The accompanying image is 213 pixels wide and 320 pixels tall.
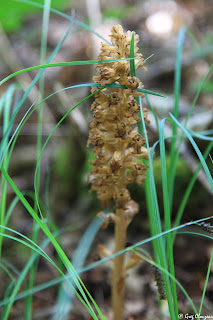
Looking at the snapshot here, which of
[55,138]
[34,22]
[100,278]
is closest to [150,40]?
[55,138]

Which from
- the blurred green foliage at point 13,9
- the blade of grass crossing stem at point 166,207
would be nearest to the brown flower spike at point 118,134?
the blade of grass crossing stem at point 166,207

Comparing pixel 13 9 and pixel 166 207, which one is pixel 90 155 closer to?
pixel 166 207

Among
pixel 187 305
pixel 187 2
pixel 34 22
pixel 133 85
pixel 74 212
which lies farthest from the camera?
pixel 34 22

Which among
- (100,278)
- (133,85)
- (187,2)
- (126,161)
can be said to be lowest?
(100,278)

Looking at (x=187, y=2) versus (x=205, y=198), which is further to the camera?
(x=187, y=2)

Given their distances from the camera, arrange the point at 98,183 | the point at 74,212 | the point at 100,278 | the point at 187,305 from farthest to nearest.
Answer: the point at 74,212 → the point at 100,278 → the point at 187,305 → the point at 98,183

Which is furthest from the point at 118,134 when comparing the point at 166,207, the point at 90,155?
the point at 90,155

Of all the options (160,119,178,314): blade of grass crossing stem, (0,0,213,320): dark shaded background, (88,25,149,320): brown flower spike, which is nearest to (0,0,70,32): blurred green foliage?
(0,0,213,320): dark shaded background

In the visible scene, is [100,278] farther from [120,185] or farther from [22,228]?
[120,185]

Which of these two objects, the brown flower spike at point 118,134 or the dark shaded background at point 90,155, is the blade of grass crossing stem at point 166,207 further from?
the dark shaded background at point 90,155
